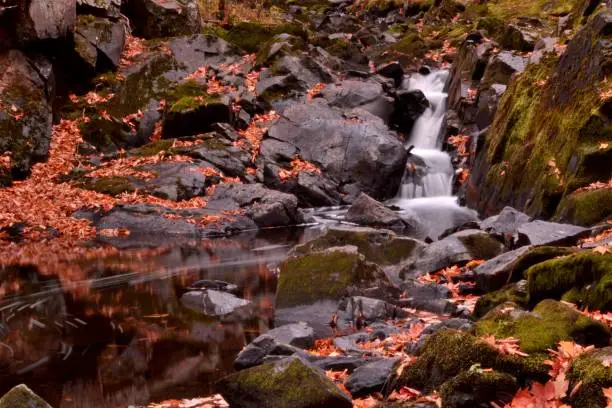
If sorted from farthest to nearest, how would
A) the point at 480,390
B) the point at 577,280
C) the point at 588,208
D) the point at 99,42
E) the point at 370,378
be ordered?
1. the point at 99,42
2. the point at 588,208
3. the point at 577,280
4. the point at 370,378
5. the point at 480,390

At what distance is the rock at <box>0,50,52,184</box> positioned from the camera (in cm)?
1672

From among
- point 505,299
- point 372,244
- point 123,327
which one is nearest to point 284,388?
point 505,299

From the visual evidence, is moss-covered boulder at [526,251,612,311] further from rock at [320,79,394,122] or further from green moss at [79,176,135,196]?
rock at [320,79,394,122]

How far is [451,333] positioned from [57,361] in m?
4.41

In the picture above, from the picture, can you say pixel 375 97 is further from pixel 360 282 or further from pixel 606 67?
pixel 360 282

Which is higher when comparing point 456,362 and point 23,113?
point 456,362

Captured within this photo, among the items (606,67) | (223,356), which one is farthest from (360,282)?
(606,67)

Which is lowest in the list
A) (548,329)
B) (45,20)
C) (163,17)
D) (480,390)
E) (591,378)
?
(480,390)

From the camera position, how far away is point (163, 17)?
25.6 metres

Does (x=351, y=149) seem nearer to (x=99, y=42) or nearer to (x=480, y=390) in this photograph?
(x=99, y=42)

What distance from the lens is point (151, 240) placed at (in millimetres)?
14820

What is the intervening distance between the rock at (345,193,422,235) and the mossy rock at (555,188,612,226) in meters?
6.20

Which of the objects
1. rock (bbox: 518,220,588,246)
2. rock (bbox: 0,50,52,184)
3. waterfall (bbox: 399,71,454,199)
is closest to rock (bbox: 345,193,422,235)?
waterfall (bbox: 399,71,454,199)

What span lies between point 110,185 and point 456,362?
14.0 m
